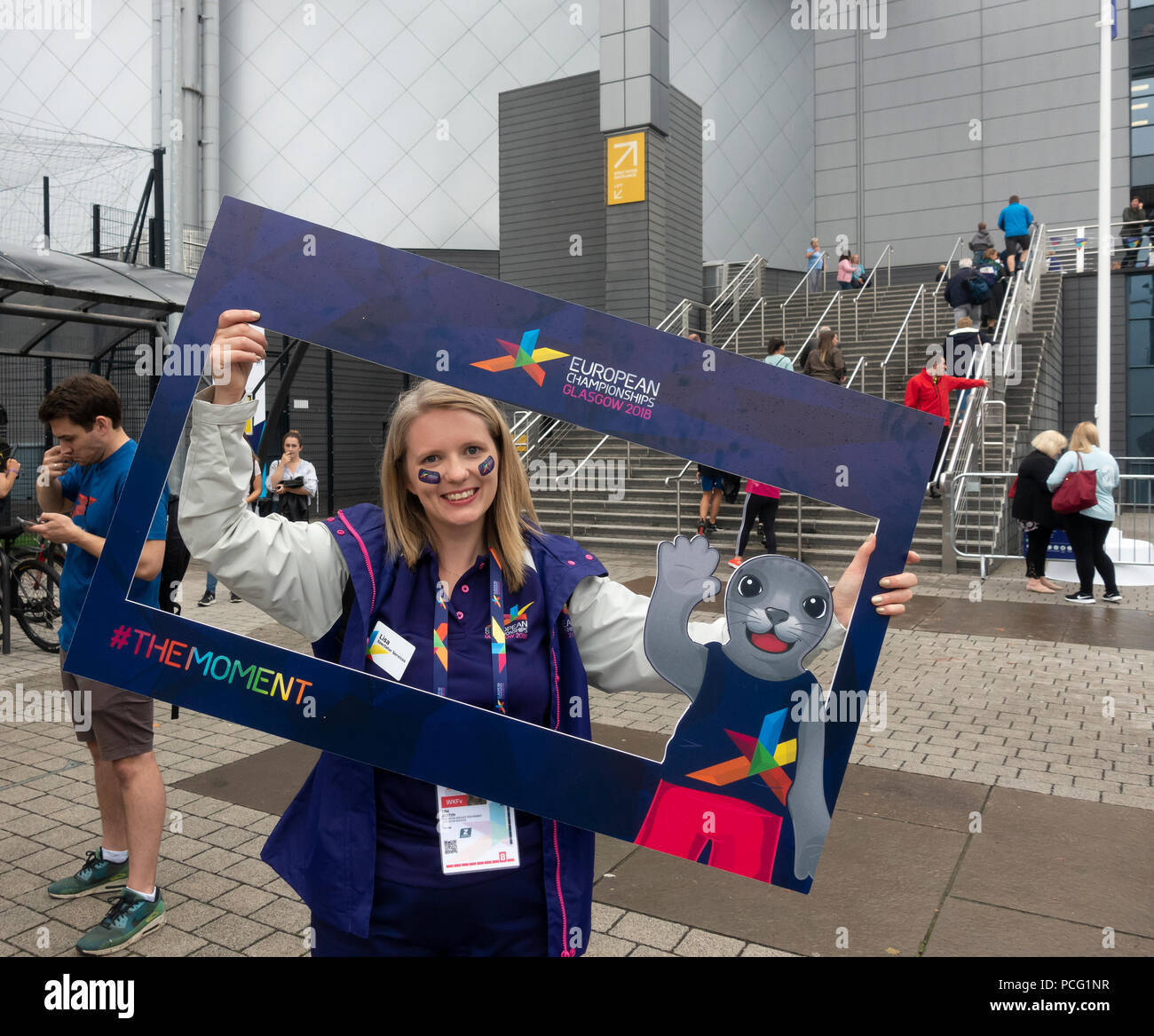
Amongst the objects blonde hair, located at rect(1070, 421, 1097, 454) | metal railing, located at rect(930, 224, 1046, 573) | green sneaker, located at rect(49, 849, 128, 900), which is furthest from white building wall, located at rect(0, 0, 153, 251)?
green sneaker, located at rect(49, 849, 128, 900)

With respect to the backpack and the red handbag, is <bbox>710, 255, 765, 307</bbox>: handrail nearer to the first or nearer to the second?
the backpack

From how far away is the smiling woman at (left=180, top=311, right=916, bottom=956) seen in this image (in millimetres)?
1847

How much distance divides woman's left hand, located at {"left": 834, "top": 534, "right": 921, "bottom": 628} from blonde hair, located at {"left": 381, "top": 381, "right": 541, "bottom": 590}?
0.65m

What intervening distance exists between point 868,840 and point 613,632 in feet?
8.67

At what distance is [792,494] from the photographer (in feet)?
30.1

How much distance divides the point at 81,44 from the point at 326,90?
21.2ft

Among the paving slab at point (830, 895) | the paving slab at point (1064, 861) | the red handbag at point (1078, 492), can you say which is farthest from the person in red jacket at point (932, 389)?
the paving slab at point (830, 895)

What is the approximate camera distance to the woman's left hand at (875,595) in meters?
1.91

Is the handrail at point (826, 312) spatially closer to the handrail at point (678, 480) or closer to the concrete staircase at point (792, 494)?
the concrete staircase at point (792, 494)

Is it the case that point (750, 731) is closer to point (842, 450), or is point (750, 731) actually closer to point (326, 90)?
point (842, 450)

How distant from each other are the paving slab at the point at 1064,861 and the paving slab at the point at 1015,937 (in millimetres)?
69

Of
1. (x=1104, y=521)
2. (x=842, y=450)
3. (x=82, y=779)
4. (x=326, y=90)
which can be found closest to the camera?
(x=842, y=450)

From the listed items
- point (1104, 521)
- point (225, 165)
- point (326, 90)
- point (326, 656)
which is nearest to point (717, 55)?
point (326, 90)

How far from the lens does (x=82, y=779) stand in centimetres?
493
